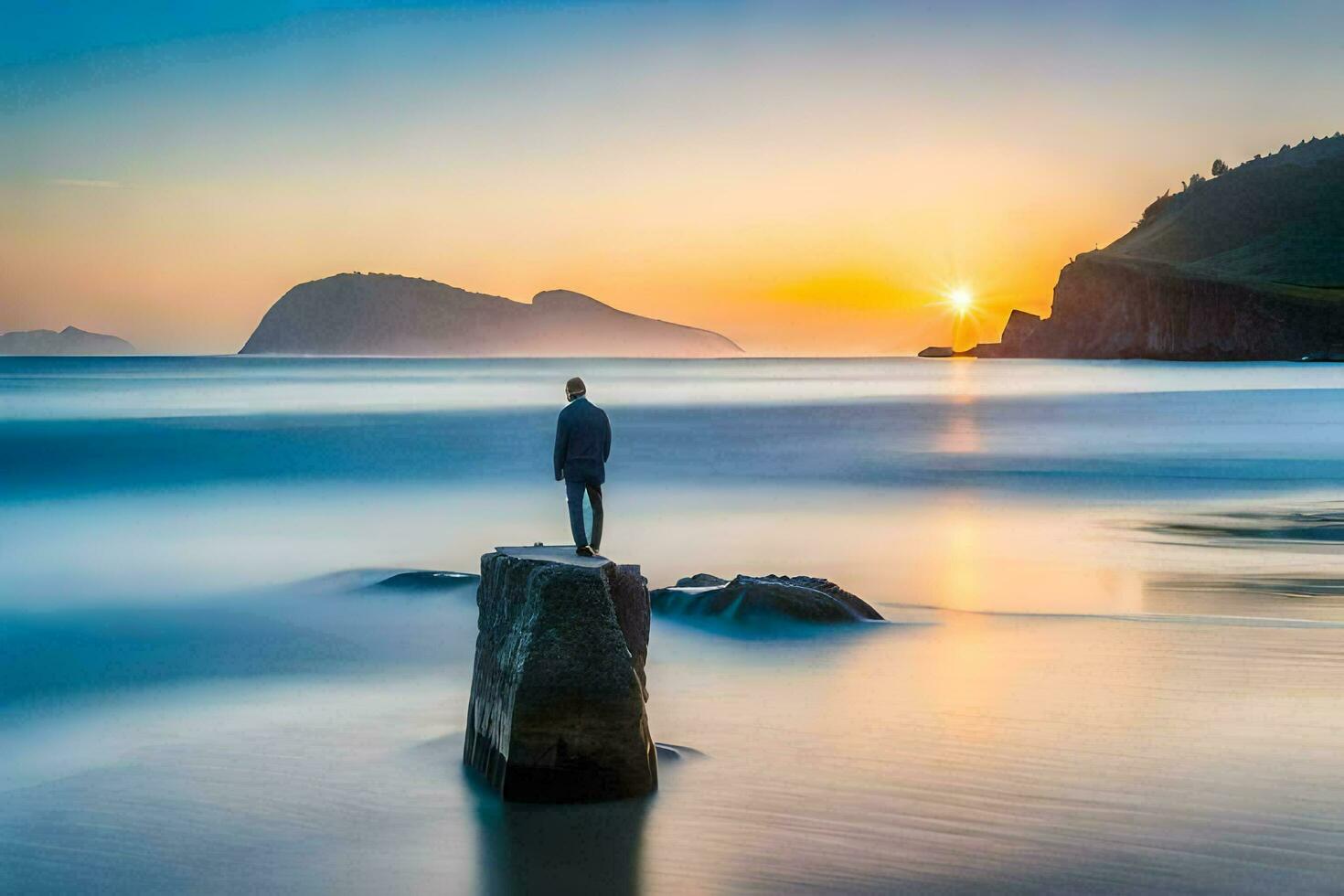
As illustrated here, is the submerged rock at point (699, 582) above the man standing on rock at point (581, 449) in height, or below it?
below

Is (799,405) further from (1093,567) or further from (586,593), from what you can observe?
(586,593)

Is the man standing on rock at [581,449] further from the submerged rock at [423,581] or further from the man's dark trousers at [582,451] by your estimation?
the submerged rock at [423,581]

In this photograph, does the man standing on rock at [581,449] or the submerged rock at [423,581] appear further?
the submerged rock at [423,581]

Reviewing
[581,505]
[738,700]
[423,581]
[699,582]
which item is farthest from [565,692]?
[423,581]

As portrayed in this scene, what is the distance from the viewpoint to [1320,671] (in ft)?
38.1

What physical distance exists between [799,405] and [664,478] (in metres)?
49.9

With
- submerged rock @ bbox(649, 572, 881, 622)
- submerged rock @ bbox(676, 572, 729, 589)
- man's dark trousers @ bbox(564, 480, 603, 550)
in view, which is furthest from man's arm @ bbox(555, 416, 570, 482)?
submerged rock @ bbox(676, 572, 729, 589)

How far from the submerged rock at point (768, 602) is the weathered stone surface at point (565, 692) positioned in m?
5.24

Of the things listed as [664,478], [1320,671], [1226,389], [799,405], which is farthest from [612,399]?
[1320,671]

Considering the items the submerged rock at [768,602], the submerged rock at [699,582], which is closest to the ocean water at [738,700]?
the submerged rock at [768,602]

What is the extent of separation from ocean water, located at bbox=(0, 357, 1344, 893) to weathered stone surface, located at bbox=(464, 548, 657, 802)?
0.79 feet

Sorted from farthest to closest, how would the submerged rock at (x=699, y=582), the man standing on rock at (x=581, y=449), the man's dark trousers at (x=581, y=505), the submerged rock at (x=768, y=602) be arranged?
the submerged rock at (x=699, y=582), the submerged rock at (x=768, y=602), the man standing on rock at (x=581, y=449), the man's dark trousers at (x=581, y=505)

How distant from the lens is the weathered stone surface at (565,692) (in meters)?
8.14

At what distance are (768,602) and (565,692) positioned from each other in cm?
602
